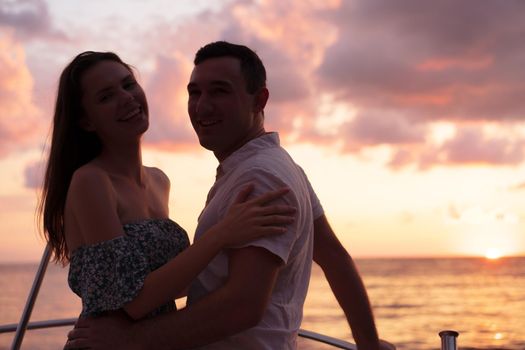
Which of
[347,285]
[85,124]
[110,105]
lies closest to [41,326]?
[85,124]

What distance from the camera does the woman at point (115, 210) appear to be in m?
1.99

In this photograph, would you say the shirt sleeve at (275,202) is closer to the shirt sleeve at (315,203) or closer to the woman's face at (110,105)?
the shirt sleeve at (315,203)

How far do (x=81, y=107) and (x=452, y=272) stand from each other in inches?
2062

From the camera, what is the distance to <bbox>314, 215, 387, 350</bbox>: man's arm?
100 inches

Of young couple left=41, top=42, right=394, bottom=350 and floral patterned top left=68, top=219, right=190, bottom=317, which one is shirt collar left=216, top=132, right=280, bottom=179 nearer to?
young couple left=41, top=42, right=394, bottom=350

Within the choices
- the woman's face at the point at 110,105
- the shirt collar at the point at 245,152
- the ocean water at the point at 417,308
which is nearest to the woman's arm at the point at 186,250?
the shirt collar at the point at 245,152

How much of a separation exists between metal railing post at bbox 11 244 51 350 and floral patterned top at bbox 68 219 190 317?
225mm

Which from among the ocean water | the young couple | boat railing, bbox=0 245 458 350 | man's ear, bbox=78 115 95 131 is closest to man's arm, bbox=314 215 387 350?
the young couple

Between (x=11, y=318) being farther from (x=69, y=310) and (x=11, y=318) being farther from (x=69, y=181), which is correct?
(x=69, y=181)

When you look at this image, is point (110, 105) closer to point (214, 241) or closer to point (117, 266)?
point (117, 266)

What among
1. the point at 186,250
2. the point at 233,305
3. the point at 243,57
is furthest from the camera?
the point at 243,57

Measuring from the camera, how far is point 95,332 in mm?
2182

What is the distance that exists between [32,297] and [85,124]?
600 millimetres

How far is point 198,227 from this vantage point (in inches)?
84.0
